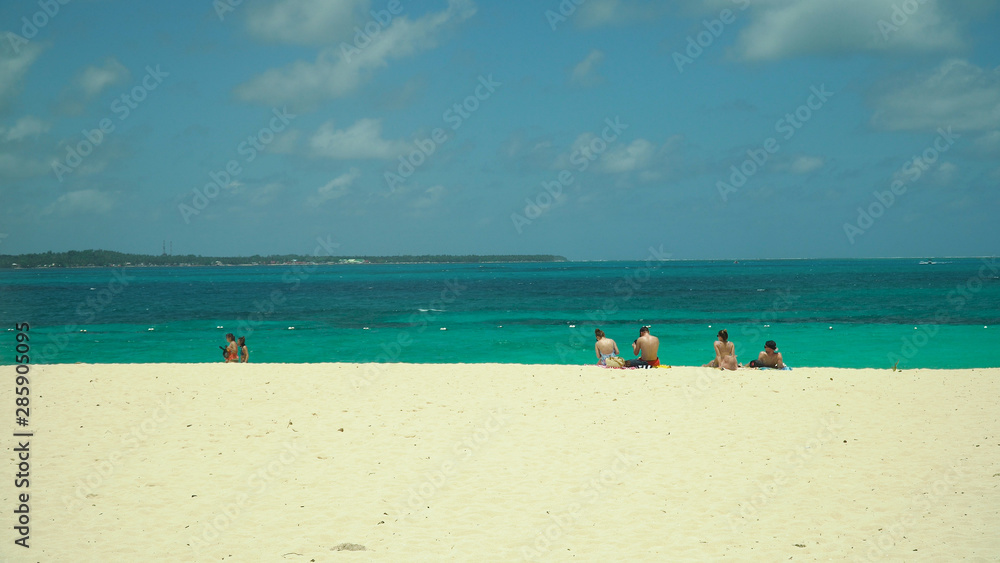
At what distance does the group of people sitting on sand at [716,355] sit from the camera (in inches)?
780

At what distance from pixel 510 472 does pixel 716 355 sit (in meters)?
11.8

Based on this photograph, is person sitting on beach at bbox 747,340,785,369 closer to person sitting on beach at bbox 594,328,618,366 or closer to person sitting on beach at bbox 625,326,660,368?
person sitting on beach at bbox 625,326,660,368

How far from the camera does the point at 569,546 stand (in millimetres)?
7547

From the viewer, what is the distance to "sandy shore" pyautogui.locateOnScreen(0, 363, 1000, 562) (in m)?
7.58

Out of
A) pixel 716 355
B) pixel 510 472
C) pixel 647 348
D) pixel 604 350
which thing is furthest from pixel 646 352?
pixel 510 472

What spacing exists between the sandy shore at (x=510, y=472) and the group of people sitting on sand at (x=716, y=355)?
282cm

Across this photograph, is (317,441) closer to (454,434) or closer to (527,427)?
(454,434)

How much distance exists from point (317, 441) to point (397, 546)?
4.71m

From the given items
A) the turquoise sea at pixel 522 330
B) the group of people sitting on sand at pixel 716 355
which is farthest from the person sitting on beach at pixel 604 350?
the turquoise sea at pixel 522 330

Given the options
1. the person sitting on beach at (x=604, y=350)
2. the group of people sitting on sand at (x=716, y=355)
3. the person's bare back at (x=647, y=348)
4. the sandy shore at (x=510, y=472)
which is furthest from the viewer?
the person sitting on beach at (x=604, y=350)

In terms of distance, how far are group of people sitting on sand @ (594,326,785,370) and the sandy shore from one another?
282cm

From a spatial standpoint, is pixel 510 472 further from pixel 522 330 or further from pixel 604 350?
pixel 522 330

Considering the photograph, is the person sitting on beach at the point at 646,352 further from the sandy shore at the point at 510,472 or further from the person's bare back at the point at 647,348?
the sandy shore at the point at 510,472

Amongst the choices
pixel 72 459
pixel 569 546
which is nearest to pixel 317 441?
pixel 72 459
